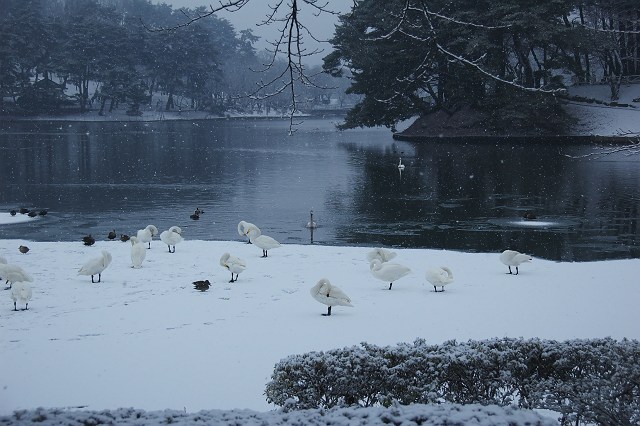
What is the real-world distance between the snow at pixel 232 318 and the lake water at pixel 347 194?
19.3 feet

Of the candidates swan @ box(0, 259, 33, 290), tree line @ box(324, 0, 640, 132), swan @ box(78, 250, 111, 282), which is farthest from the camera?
tree line @ box(324, 0, 640, 132)

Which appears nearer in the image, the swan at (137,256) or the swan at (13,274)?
the swan at (13,274)

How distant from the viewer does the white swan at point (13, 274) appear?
411 inches

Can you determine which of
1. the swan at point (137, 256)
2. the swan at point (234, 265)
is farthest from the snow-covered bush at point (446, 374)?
the swan at point (137, 256)

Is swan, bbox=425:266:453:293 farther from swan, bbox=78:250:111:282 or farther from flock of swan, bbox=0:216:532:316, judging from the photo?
swan, bbox=78:250:111:282

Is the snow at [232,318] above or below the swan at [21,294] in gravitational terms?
below

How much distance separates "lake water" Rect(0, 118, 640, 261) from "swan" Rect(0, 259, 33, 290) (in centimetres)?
810

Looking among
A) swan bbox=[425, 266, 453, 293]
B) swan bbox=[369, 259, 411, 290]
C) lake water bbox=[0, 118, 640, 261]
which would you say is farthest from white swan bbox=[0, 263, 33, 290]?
lake water bbox=[0, 118, 640, 261]

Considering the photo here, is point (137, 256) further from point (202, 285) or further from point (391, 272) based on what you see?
point (391, 272)

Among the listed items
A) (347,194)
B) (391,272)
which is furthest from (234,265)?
(347,194)

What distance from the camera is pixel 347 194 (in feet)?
94.1

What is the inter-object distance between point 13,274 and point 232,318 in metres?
3.71

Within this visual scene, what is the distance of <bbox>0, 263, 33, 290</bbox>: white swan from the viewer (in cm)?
1044

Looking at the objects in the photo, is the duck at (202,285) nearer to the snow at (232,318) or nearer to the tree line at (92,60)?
the snow at (232,318)
